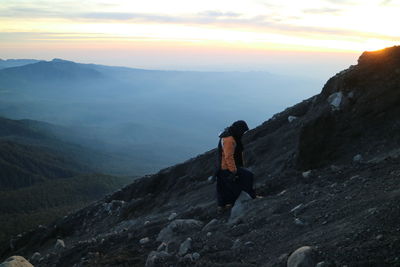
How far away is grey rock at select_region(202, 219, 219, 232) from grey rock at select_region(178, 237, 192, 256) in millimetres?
1052

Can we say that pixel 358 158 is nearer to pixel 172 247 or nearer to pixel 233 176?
pixel 233 176

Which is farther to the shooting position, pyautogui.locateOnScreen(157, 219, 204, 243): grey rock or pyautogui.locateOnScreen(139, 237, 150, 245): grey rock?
pyautogui.locateOnScreen(139, 237, 150, 245): grey rock

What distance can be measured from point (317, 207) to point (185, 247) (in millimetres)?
3113

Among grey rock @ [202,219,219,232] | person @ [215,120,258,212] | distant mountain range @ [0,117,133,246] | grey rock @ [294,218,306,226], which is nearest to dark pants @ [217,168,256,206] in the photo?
person @ [215,120,258,212]

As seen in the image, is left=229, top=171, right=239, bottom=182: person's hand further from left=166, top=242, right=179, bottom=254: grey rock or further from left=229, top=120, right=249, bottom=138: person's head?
left=166, top=242, right=179, bottom=254: grey rock

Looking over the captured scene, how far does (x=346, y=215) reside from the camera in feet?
27.1

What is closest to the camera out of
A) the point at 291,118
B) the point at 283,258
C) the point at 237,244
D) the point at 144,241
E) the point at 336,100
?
the point at 283,258

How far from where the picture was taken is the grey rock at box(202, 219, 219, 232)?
11000 millimetres

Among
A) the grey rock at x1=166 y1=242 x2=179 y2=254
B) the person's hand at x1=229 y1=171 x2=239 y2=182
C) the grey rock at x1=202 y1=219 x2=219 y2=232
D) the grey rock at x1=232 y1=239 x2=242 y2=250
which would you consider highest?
the person's hand at x1=229 y1=171 x2=239 y2=182

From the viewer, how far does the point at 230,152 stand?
11.6m

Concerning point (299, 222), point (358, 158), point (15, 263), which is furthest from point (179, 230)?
point (358, 158)

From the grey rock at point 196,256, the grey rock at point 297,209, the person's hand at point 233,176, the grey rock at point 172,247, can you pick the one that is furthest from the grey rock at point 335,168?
the grey rock at point 196,256

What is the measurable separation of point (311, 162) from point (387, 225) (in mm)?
7697

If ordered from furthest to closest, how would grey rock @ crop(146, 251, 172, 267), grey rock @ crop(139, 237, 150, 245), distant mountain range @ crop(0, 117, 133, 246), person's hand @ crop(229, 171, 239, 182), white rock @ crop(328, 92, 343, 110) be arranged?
1. distant mountain range @ crop(0, 117, 133, 246)
2. white rock @ crop(328, 92, 343, 110)
3. grey rock @ crop(139, 237, 150, 245)
4. person's hand @ crop(229, 171, 239, 182)
5. grey rock @ crop(146, 251, 172, 267)
